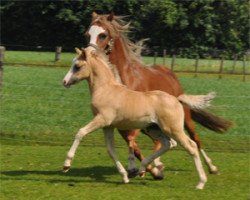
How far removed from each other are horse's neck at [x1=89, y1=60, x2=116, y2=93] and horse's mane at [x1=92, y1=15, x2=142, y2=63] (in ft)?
3.32

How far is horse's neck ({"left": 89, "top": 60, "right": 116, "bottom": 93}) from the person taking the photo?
8438mm

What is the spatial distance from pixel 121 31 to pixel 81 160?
2.37 meters

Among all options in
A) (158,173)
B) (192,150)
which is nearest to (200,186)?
(192,150)

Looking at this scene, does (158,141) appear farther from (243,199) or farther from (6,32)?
(6,32)

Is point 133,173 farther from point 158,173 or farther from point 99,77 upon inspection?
point 99,77

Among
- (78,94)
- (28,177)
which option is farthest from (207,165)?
(78,94)

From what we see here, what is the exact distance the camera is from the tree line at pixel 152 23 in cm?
4419

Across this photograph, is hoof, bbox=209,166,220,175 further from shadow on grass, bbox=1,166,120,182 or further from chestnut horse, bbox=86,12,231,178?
shadow on grass, bbox=1,166,120,182

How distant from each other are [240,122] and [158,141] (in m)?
6.85

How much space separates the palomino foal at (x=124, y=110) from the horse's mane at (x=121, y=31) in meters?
1.00

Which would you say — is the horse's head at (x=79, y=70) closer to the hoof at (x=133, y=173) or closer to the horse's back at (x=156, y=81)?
the horse's back at (x=156, y=81)

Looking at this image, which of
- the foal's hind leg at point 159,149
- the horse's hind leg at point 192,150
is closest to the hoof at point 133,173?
the foal's hind leg at point 159,149

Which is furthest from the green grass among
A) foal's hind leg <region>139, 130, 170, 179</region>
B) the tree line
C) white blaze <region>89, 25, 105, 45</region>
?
the tree line

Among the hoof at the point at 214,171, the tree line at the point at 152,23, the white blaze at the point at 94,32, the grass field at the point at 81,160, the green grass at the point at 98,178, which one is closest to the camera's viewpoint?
the green grass at the point at 98,178
